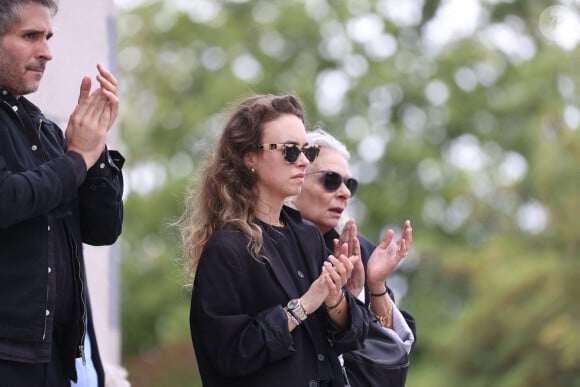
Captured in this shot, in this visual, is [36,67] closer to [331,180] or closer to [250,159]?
[250,159]

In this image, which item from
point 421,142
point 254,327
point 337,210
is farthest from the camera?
point 421,142

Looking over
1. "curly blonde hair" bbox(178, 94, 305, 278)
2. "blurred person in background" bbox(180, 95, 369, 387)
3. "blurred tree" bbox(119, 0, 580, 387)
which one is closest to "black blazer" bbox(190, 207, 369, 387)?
"blurred person in background" bbox(180, 95, 369, 387)

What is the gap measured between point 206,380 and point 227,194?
0.64 metres

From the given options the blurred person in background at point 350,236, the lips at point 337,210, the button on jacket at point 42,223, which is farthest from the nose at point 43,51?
the lips at point 337,210

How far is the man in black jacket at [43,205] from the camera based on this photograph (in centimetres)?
347

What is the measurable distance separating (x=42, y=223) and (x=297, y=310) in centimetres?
83

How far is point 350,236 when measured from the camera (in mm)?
4340

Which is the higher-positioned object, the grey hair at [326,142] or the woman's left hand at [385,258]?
the grey hair at [326,142]

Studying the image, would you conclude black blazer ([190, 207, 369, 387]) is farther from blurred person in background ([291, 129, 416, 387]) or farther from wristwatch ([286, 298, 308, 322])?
blurred person in background ([291, 129, 416, 387])

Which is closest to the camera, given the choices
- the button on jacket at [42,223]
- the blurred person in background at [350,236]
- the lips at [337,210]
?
the button on jacket at [42,223]

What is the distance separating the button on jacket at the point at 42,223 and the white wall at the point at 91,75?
5.01ft

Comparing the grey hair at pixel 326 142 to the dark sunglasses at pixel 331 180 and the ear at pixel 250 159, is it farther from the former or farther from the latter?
the ear at pixel 250 159

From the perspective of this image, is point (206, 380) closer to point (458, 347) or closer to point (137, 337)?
point (458, 347)

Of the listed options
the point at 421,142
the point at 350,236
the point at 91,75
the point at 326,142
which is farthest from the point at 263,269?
the point at 421,142
